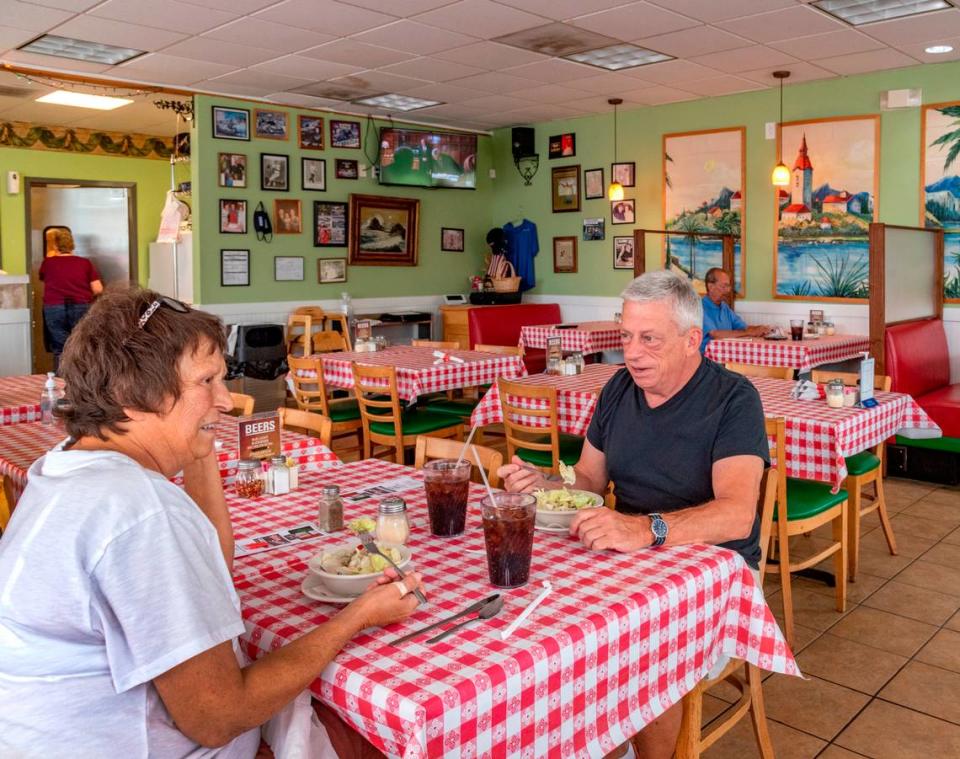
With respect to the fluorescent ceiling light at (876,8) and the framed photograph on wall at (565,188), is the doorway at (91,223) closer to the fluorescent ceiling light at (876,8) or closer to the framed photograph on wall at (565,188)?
the framed photograph on wall at (565,188)

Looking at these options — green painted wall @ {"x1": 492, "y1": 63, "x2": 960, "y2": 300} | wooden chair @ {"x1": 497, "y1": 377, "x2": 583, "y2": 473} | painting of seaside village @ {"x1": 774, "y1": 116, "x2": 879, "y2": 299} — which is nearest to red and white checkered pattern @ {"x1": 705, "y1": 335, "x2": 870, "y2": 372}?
painting of seaside village @ {"x1": 774, "y1": 116, "x2": 879, "y2": 299}

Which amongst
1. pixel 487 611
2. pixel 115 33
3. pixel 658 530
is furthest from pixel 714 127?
pixel 487 611

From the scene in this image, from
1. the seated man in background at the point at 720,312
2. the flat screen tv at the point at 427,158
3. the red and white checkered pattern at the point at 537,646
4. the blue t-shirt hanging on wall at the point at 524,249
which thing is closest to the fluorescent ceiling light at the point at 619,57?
the seated man in background at the point at 720,312

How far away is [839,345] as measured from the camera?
7125 mm

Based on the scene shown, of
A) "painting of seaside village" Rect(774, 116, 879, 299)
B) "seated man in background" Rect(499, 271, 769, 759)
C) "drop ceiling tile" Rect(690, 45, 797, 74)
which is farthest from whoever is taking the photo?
"painting of seaside village" Rect(774, 116, 879, 299)

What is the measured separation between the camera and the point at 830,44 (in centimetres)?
673

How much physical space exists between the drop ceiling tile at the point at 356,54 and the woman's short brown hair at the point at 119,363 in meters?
5.56

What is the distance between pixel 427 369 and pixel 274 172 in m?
4.13

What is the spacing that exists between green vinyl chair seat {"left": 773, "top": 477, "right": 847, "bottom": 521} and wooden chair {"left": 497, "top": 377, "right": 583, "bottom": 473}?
1.11 m

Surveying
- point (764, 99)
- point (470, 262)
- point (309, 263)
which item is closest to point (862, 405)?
point (764, 99)

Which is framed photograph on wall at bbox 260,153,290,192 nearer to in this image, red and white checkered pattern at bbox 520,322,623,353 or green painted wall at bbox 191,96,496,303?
green painted wall at bbox 191,96,496,303

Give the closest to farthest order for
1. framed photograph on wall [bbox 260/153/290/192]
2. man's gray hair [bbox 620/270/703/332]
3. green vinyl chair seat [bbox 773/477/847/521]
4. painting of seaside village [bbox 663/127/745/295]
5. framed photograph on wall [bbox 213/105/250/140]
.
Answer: man's gray hair [bbox 620/270/703/332] < green vinyl chair seat [bbox 773/477/847/521] < framed photograph on wall [bbox 213/105/250/140] < painting of seaside village [bbox 663/127/745/295] < framed photograph on wall [bbox 260/153/290/192]

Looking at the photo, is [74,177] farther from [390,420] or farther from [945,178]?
[945,178]

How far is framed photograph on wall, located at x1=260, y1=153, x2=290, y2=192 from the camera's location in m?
8.83
